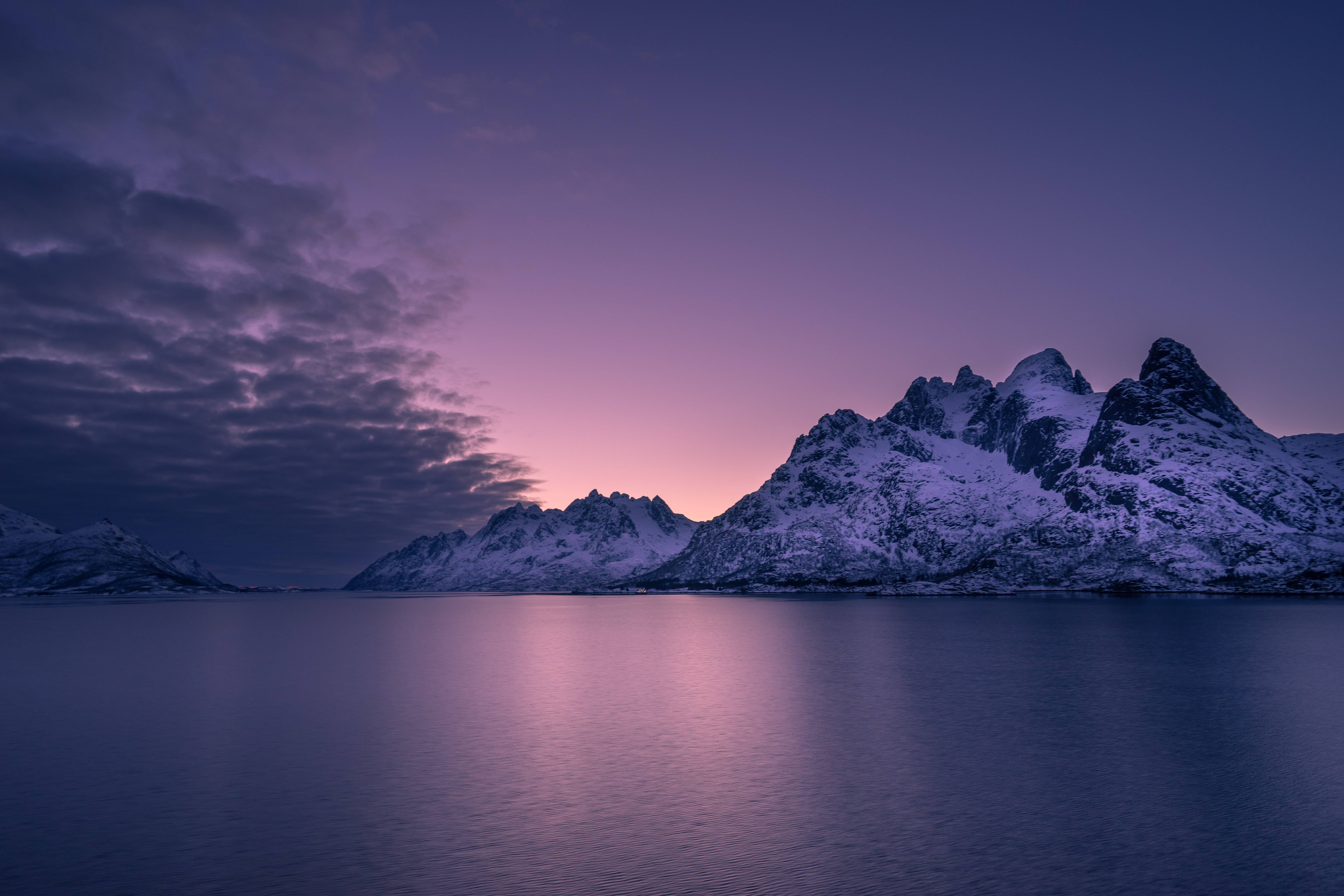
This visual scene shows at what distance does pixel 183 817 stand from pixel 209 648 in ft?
330

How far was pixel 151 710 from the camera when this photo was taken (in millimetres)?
57500

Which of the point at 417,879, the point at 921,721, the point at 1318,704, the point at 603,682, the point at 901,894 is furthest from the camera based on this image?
the point at 603,682

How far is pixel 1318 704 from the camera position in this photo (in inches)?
2226

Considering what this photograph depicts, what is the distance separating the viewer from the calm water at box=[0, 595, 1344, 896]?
2452 cm

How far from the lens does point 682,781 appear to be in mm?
37250

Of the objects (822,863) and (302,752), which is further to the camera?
(302,752)

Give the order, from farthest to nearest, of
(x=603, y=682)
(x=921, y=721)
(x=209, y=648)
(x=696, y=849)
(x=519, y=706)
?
(x=209, y=648) < (x=603, y=682) < (x=519, y=706) < (x=921, y=721) < (x=696, y=849)

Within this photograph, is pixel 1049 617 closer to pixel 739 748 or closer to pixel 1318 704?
pixel 1318 704

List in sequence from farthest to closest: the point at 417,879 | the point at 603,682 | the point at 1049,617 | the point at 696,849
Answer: the point at 1049,617 → the point at 603,682 → the point at 696,849 → the point at 417,879

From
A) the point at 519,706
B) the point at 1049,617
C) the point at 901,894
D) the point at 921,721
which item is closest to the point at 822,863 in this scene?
the point at 901,894

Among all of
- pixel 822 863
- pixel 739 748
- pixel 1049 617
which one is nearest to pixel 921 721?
pixel 739 748

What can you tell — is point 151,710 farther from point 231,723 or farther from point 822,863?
point 822,863

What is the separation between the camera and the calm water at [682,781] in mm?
24516

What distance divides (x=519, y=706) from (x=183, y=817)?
1265 inches
